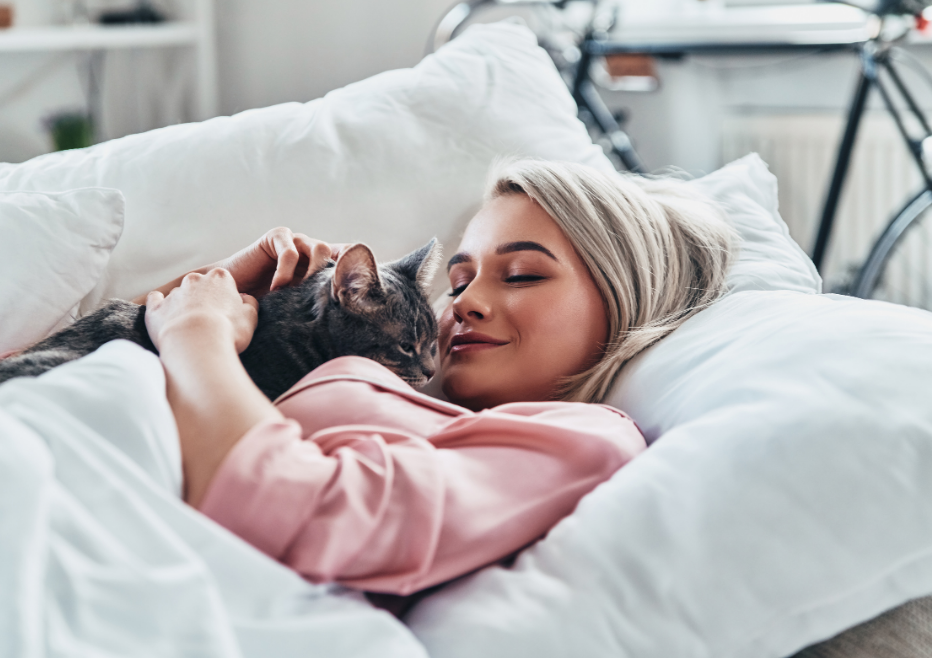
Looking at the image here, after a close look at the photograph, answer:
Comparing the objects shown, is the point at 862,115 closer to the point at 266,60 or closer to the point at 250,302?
the point at 250,302

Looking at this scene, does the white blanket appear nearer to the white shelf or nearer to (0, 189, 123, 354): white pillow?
(0, 189, 123, 354): white pillow

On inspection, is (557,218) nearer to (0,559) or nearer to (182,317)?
(182,317)

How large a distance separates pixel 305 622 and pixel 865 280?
1.92 m

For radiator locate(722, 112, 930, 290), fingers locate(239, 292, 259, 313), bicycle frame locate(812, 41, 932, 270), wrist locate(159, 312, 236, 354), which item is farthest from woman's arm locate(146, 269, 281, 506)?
radiator locate(722, 112, 930, 290)

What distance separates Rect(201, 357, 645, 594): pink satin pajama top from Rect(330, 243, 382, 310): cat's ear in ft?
0.73

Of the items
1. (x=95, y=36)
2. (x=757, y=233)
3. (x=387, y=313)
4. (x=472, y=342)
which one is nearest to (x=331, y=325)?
(x=387, y=313)

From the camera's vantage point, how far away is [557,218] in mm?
1008

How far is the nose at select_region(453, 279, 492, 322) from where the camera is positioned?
0.96 metres

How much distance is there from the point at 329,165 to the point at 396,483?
701mm

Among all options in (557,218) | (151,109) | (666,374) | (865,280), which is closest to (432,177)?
(557,218)

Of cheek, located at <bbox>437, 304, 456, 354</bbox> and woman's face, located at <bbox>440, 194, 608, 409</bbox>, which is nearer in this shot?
woman's face, located at <bbox>440, 194, 608, 409</bbox>

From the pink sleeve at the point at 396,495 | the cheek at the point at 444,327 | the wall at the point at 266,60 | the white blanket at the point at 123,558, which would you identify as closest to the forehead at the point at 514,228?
the cheek at the point at 444,327

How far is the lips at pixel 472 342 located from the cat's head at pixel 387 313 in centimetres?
6

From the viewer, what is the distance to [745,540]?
1.90 ft
